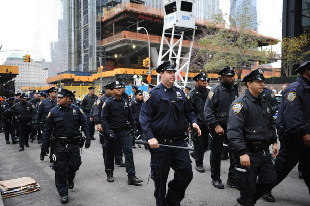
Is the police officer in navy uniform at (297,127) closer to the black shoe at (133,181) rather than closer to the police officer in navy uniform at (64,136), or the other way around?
the black shoe at (133,181)

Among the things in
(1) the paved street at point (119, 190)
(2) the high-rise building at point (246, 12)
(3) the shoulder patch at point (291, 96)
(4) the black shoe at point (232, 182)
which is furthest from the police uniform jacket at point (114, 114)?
(2) the high-rise building at point (246, 12)

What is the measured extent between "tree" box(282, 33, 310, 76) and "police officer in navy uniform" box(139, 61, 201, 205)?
26252 mm

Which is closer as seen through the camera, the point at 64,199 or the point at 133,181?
the point at 64,199

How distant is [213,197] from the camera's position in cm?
478

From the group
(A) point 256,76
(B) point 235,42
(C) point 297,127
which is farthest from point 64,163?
(B) point 235,42

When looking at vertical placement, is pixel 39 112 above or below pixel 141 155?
above

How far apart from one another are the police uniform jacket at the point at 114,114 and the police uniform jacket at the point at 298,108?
136 inches

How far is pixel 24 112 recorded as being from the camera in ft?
33.7

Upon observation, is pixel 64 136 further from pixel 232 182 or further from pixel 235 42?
pixel 235 42

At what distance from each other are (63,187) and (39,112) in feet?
15.5

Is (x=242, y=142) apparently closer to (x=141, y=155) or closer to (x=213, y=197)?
(x=213, y=197)

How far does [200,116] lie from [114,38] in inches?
1447

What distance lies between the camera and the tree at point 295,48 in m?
26.1

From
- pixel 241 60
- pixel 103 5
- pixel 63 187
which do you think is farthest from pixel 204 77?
pixel 103 5
